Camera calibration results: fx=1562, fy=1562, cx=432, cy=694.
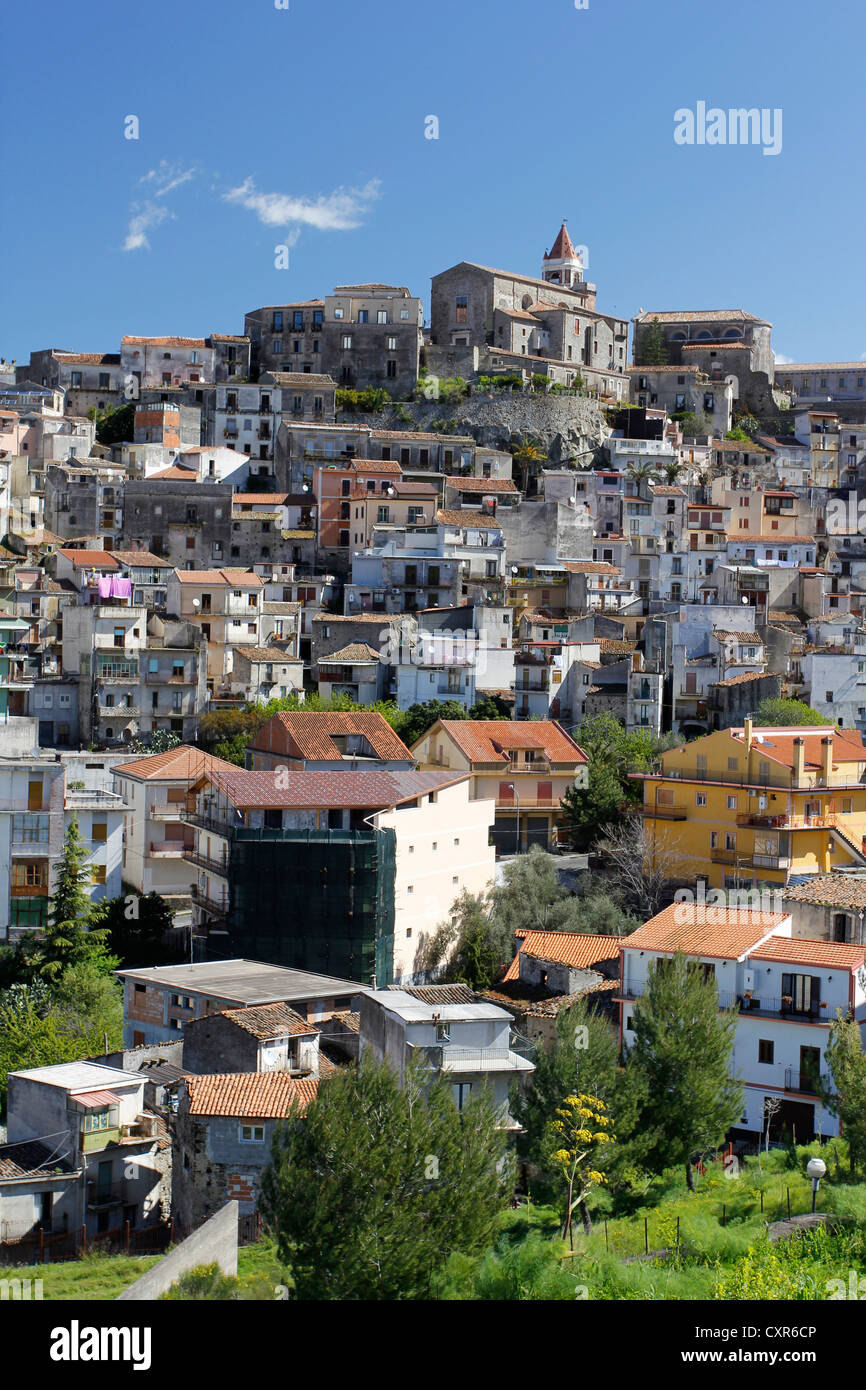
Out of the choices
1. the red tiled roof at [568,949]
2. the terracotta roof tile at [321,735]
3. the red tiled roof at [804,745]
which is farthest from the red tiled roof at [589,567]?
the red tiled roof at [568,949]

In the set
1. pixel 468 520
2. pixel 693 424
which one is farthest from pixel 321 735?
pixel 693 424

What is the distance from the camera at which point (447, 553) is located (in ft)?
210

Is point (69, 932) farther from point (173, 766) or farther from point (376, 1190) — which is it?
point (376, 1190)

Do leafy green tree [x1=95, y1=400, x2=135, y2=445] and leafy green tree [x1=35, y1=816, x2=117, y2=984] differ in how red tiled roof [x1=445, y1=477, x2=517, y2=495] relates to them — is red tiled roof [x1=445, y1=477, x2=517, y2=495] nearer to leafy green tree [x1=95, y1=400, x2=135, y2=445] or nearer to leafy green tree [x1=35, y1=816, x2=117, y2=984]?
leafy green tree [x1=95, y1=400, x2=135, y2=445]

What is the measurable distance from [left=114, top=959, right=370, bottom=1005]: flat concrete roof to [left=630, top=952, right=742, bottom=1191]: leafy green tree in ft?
18.5

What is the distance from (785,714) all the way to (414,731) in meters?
12.3

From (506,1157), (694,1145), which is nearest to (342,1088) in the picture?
Result: (506,1157)

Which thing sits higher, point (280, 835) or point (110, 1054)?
point (280, 835)

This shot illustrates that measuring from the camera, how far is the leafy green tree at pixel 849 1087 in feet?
78.7

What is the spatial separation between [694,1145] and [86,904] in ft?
60.8

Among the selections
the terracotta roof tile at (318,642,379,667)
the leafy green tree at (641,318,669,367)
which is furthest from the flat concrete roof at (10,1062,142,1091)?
the leafy green tree at (641,318,669,367)

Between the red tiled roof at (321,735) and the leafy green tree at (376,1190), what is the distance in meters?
23.3
